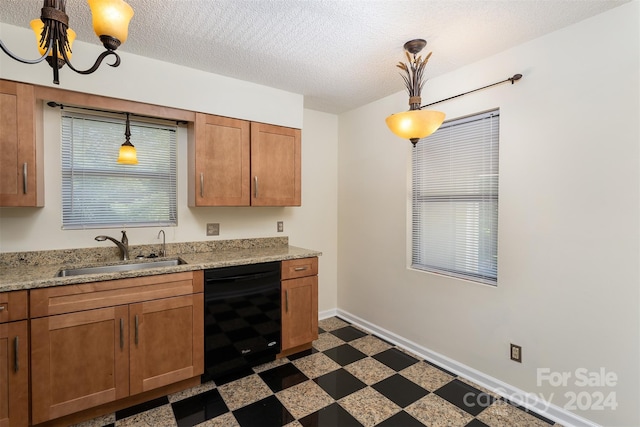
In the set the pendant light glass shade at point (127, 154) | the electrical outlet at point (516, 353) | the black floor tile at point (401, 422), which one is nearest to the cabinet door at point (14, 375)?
the pendant light glass shade at point (127, 154)

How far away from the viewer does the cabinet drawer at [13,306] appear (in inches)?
67.6

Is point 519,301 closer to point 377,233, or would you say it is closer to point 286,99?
point 377,233

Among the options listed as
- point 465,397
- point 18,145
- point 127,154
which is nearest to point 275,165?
point 127,154

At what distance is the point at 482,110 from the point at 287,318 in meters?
2.40

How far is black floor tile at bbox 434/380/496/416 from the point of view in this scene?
2.12 meters

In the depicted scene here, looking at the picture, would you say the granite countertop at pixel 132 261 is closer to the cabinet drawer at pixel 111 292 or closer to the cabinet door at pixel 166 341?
the cabinet drawer at pixel 111 292

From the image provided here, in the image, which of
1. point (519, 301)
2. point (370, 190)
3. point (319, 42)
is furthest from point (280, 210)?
point (519, 301)

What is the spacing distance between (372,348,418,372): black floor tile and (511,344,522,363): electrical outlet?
82cm

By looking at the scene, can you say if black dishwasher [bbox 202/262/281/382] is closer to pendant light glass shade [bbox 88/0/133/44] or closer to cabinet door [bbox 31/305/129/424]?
cabinet door [bbox 31/305/129/424]

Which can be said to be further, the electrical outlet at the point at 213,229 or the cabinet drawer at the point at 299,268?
the electrical outlet at the point at 213,229

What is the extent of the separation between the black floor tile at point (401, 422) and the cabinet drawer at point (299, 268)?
1308 millimetres

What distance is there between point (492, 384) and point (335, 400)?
1.21 m

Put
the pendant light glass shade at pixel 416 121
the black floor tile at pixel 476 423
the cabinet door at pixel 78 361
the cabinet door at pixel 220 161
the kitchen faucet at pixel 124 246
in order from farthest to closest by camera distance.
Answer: the cabinet door at pixel 220 161, the kitchen faucet at pixel 124 246, the black floor tile at pixel 476 423, the cabinet door at pixel 78 361, the pendant light glass shade at pixel 416 121

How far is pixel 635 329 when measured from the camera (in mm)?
1726
